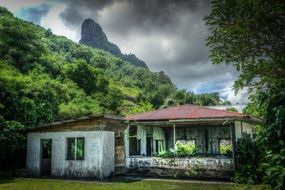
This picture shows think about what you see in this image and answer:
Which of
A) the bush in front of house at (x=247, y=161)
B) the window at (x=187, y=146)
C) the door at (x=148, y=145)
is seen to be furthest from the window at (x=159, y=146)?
the bush in front of house at (x=247, y=161)

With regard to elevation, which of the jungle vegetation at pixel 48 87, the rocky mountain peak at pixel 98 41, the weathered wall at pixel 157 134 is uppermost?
the rocky mountain peak at pixel 98 41

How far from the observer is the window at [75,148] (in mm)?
20375

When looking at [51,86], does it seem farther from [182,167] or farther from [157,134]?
[182,167]

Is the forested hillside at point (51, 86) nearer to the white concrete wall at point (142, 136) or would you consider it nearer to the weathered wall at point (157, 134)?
the weathered wall at point (157, 134)

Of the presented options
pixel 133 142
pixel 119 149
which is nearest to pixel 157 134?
pixel 133 142

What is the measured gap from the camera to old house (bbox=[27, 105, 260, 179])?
19.7m

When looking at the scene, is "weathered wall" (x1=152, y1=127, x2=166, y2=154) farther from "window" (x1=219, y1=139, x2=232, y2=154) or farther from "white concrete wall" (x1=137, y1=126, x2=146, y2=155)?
"window" (x1=219, y1=139, x2=232, y2=154)

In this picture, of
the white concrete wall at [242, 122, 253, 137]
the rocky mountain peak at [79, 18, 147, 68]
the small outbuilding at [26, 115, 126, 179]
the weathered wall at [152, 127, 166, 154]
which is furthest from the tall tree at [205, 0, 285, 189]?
the rocky mountain peak at [79, 18, 147, 68]

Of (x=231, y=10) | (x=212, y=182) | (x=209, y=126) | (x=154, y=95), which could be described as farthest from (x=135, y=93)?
(x=231, y=10)

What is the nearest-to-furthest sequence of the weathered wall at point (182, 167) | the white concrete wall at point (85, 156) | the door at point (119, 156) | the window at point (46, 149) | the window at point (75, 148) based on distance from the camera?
the weathered wall at point (182, 167), the white concrete wall at point (85, 156), the window at point (75, 148), the door at point (119, 156), the window at point (46, 149)

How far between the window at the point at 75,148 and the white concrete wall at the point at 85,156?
0.80ft

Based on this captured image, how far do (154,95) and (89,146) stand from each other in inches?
2764

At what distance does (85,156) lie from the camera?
19.9 meters

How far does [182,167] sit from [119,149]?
425 centimetres
